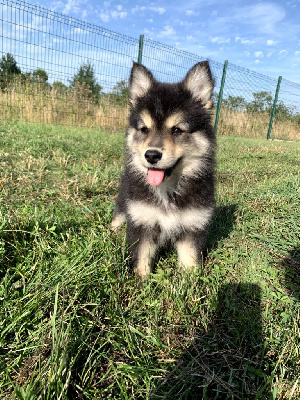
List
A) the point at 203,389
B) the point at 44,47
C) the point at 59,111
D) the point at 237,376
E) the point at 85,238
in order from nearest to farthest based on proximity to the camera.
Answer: the point at 203,389
the point at 237,376
the point at 85,238
the point at 44,47
the point at 59,111

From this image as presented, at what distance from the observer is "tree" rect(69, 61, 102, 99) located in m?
10.3

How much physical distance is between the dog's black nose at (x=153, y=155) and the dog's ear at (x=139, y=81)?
81 centimetres

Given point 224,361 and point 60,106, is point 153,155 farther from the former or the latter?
point 60,106

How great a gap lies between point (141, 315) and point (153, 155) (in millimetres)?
1125

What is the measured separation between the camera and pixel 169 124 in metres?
2.40

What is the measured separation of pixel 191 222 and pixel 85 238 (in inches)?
36.0

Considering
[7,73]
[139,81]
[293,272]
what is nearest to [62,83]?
[7,73]

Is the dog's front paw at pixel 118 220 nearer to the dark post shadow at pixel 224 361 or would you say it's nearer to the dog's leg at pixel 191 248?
the dog's leg at pixel 191 248

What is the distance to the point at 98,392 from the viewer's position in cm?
129

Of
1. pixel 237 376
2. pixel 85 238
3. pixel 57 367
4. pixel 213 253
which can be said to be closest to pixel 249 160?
pixel 213 253

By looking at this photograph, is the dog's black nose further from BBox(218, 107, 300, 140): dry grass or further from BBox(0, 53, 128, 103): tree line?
BBox(218, 107, 300, 140): dry grass

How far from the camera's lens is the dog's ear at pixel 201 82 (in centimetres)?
256

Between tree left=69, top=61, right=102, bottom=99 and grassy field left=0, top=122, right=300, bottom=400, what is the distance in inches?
330

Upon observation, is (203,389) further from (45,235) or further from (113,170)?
(113,170)
